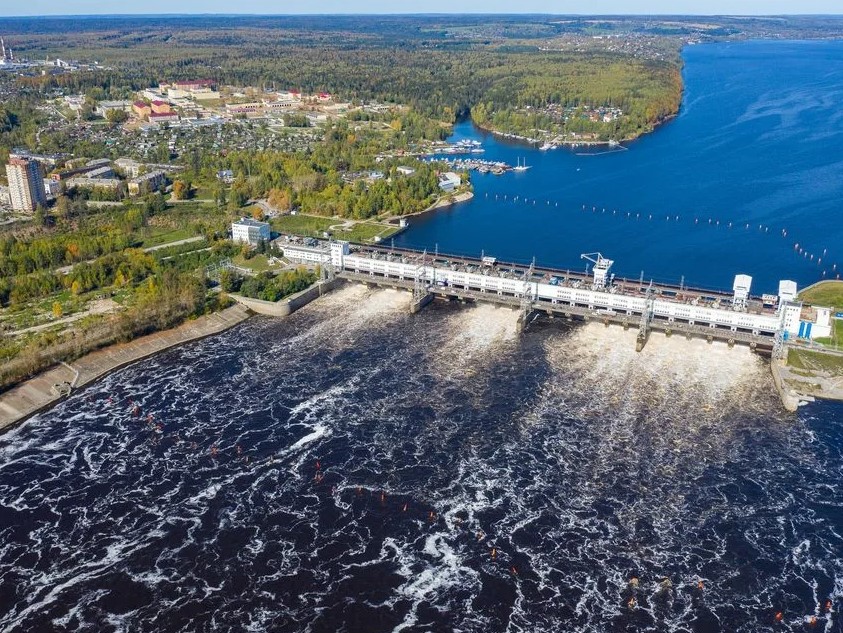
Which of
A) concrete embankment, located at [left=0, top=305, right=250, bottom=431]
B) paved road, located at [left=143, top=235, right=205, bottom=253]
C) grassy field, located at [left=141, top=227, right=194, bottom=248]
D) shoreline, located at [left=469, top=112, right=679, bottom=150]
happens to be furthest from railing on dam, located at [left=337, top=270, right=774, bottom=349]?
shoreline, located at [left=469, top=112, right=679, bottom=150]

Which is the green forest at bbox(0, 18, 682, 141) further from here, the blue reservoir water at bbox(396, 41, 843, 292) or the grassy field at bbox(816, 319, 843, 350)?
the grassy field at bbox(816, 319, 843, 350)

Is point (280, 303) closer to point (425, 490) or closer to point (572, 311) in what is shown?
point (572, 311)

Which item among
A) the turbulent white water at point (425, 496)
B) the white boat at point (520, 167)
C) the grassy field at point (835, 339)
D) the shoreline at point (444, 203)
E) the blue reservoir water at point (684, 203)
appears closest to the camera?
the turbulent white water at point (425, 496)

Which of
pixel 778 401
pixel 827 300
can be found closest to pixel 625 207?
pixel 827 300

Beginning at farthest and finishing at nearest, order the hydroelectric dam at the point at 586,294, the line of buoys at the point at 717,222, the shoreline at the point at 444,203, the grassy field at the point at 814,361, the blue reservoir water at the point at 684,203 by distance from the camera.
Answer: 1. the shoreline at the point at 444,203
2. the blue reservoir water at the point at 684,203
3. the line of buoys at the point at 717,222
4. the hydroelectric dam at the point at 586,294
5. the grassy field at the point at 814,361

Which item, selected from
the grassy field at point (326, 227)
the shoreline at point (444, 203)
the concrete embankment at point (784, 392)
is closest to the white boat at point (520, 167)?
the shoreline at point (444, 203)

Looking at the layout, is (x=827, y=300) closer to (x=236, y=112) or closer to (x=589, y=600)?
(x=589, y=600)

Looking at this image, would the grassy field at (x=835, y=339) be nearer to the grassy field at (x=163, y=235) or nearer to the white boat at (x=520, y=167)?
the grassy field at (x=163, y=235)

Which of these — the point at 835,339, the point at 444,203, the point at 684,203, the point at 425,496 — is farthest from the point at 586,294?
the point at 684,203
